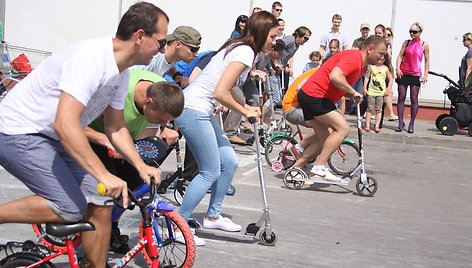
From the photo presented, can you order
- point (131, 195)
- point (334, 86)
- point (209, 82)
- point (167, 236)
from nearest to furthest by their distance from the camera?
1. point (131, 195)
2. point (167, 236)
3. point (209, 82)
4. point (334, 86)

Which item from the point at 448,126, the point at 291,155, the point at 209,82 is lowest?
the point at 448,126

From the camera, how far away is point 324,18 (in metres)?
18.8

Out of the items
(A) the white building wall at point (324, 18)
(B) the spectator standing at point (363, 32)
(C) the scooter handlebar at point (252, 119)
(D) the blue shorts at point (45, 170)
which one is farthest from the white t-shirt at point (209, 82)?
(A) the white building wall at point (324, 18)

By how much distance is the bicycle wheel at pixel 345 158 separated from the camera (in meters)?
10.9

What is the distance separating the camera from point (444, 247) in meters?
7.49

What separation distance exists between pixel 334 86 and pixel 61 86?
18.3ft

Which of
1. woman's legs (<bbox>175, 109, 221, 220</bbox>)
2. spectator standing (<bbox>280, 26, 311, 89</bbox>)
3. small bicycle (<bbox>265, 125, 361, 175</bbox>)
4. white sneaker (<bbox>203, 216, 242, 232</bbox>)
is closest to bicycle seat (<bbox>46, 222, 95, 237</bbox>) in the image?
woman's legs (<bbox>175, 109, 221, 220</bbox>)

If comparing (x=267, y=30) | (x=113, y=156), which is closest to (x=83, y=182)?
(x=113, y=156)

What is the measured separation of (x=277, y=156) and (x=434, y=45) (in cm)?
828

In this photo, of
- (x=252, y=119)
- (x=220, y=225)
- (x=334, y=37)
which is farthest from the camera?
(x=334, y=37)

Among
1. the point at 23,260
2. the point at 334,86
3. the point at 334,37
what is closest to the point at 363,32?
the point at 334,37

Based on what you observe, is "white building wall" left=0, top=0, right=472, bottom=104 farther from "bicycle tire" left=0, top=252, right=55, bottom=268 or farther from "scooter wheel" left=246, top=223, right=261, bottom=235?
"bicycle tire" left=0, top=252, right=55, bottom=268

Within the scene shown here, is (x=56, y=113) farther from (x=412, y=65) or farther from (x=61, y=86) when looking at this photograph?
(x=412, y=65)

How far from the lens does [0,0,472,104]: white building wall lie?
18547mm
